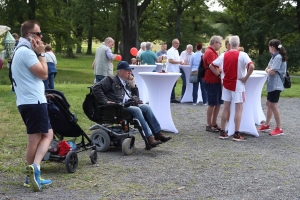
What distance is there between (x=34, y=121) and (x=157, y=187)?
60.5 inches

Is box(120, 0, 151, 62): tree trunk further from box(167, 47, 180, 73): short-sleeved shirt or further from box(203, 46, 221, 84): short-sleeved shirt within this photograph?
box(203, 46, 221, 84): short-sleeved shirt

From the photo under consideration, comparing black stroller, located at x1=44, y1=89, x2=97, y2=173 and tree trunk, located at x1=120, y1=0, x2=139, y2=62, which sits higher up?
tree trunk, located at x1=120, y1=0, x2=139, y2=62

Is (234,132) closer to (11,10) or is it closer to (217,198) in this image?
(217,198)

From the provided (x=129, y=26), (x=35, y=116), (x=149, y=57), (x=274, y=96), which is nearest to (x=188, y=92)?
(x=149, y=57)

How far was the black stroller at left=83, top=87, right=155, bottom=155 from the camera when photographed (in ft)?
23.8

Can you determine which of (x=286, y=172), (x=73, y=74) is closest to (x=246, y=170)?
(x=286, y=172)

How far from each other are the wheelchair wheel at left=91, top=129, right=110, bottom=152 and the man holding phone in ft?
6.94

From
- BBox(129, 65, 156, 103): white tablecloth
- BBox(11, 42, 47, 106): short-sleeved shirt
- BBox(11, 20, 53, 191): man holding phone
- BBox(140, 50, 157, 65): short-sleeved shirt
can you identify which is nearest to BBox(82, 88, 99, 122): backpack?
BBox(11, 20, 53, 191): man holding phone

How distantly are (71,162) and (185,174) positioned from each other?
1.42m

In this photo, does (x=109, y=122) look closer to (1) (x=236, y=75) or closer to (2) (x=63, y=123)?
(2) (x=63, y=123)

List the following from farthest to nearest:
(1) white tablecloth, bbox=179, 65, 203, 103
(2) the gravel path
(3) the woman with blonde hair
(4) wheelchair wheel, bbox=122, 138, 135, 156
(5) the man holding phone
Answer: (1) white tablecloth, bbox=179, 65, 203, 103 < (3) the woman with blonde hair < (4) wheelchair wheel, bbox=122, 138, 135, 156 < (2) the gravel path < (5) the man holding phone

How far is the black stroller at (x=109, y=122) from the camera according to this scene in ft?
23.8

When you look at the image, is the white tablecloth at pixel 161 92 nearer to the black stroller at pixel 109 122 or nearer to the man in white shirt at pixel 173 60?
the black stroller at pixel 109 122

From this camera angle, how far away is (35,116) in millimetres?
5148
